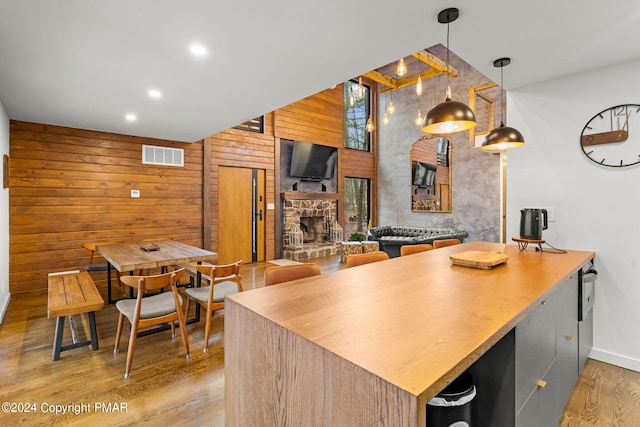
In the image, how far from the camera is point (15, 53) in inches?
94.0

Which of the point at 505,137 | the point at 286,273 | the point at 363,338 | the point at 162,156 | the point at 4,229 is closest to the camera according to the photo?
the point at 363,338

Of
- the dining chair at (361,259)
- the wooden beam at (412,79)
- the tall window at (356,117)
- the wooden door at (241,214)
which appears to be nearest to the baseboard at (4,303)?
the wooden door at (241,214)

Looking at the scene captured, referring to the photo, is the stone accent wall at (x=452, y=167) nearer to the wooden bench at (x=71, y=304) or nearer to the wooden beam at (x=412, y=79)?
the wooden beam at (x=412, y=79)

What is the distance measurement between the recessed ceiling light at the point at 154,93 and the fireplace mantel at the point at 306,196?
371 centimetres

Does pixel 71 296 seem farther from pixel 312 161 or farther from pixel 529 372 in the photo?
pixel 312 161

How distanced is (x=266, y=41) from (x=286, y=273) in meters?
1.62

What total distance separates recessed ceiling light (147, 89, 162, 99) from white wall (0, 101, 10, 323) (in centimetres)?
175

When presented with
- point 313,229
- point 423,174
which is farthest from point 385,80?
point 313,229

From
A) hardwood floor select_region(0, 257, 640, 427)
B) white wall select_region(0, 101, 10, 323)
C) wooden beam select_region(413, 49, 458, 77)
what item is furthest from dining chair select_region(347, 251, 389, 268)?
wooden beam select_region(413, 49, 458, 77)

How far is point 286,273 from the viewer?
1927 millimetres

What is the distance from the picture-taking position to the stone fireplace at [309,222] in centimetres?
689

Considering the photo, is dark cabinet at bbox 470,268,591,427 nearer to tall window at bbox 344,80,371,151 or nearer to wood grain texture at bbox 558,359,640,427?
wood grain texture at bbox 558,359,640,427

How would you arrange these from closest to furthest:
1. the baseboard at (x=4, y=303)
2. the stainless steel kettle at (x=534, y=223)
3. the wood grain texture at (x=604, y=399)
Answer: the wood grain texture at (x=604, y=399), the stainless steel kettle at (x=534, y=223), the baseboard at (x=4, y=303)

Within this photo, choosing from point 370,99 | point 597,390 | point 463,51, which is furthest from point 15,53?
point 370,99
